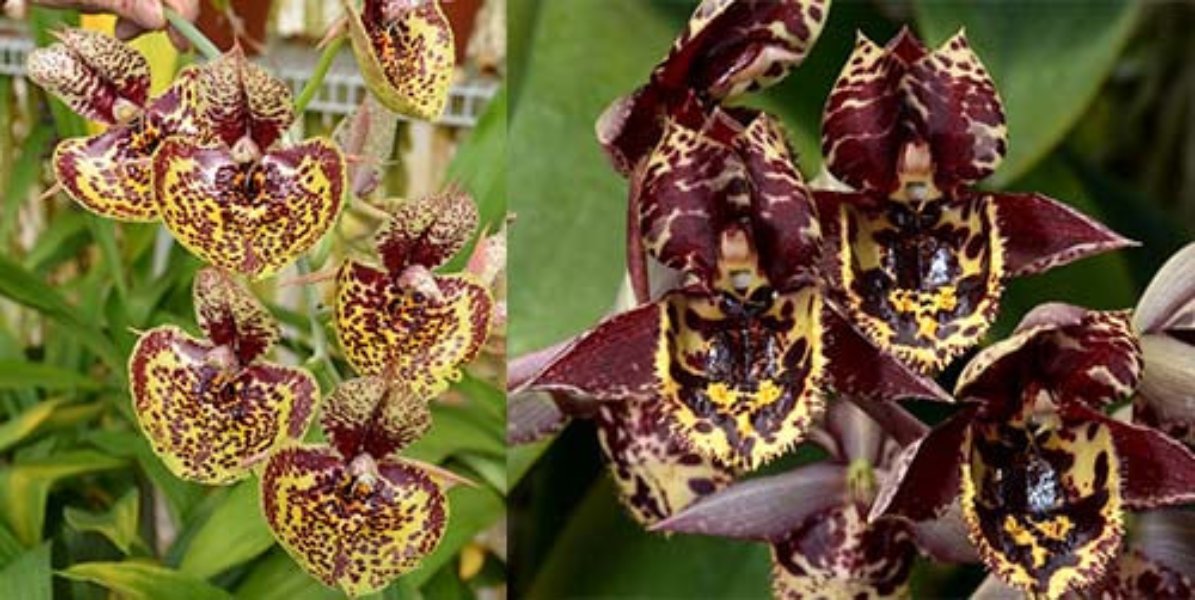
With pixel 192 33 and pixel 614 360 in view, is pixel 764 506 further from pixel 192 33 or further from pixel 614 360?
pixel 192 33

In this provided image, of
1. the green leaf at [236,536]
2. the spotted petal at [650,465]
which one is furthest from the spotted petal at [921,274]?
the green leaf at [236,536]

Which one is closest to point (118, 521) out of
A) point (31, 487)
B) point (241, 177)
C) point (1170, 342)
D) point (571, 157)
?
point (31, 487)

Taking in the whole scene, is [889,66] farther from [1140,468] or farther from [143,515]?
[143,515]

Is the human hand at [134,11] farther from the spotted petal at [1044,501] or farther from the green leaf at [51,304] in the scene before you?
the spotted petal at [1044,501]

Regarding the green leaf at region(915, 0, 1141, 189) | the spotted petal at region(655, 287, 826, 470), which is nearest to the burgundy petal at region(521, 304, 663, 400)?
the spotted petal at region(655, 287, 826, 470)

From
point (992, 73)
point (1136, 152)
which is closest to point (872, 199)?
point (992, 73)

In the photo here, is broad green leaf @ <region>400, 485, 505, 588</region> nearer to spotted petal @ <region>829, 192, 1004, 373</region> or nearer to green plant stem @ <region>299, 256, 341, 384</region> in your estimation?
green plant stem @ <region>299, 256, 341, 384</region>
